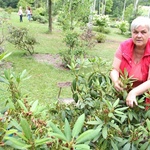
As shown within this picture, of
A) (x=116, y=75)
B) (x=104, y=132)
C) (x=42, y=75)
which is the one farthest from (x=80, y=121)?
(x=42, y=75)

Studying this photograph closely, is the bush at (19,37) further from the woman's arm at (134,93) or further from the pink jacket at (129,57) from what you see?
the woman's arm at (134,93)

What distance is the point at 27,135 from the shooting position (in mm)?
884

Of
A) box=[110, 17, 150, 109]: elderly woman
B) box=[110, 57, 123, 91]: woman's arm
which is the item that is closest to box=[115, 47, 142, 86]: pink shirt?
box=[110, 17, 150, 109]: elderly woman

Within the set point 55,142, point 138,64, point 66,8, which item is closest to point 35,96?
point 66,8

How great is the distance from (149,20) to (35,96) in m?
4.84

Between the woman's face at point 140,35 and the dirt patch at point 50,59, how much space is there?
720 centimetres

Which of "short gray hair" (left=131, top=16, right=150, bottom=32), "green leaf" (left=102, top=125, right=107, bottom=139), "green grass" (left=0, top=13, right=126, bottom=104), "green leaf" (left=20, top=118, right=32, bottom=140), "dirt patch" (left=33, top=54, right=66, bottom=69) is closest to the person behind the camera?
"green leaf" (left=20, top=118, right=32, bottom=140)

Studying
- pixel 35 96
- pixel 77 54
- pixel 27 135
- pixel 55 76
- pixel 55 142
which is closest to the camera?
pixel 27 135

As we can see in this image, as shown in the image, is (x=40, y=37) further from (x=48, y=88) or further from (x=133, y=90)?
(x=133, y=90)

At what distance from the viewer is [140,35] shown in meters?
2.04

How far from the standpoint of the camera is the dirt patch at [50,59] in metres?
9.48

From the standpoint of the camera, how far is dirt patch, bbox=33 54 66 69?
9.48 meters

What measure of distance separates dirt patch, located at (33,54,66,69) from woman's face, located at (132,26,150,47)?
7205 mm

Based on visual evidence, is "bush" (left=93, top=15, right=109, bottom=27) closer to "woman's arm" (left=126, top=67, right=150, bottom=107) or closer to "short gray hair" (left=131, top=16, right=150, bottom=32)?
"short gray hair" (left=131, top=16, right=150, bottom=32)
